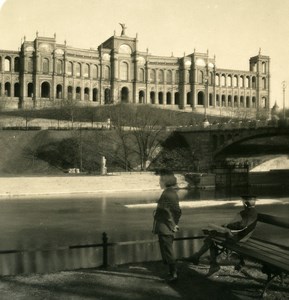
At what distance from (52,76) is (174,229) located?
2933 inches

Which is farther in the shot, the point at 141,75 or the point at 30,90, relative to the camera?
the point at 141,75

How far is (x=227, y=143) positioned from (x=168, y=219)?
142ft

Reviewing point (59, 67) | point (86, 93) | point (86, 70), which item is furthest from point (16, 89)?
point (86, 70)

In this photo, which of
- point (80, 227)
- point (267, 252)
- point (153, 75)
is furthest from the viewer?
point (153, 75)

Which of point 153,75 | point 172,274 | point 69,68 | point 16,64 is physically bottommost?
point 172,274

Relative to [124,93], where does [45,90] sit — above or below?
below

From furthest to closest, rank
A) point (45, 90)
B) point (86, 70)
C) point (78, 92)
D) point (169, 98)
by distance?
1. point (169, 98)
2. point (86, 70)
3. point (78, 92)
4. point (45, 90)

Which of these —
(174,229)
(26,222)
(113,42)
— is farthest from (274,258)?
(113,42)

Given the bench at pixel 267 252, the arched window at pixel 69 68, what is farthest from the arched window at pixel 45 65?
the bench at pixel 267 252

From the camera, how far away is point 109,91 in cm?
8669

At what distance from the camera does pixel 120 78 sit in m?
87.4

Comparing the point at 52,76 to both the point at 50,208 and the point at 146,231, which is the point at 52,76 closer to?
the point at 50,208

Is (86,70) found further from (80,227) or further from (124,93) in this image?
Answer: (80,227)

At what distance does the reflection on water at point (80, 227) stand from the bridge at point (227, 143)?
570 inches
